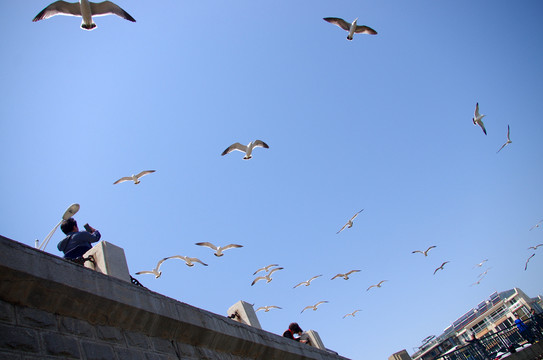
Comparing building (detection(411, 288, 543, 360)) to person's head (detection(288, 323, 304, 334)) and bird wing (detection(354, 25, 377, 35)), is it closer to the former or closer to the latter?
person's head (detection(288, 323, 304, 334))

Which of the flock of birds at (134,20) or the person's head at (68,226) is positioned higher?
the flock of birds at (134,20)

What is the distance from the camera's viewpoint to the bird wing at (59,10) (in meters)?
8.47

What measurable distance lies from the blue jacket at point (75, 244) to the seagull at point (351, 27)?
1147 cm

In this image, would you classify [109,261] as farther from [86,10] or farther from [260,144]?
[260,144]

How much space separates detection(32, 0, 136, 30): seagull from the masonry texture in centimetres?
748

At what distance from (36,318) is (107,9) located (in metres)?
8.84

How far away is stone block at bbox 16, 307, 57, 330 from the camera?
3.00 meters

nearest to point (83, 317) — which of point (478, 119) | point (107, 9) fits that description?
point (107, 9)

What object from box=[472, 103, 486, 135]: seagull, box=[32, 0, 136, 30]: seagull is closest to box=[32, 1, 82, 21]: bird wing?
box=[32, 0, 136, 30]: seagull

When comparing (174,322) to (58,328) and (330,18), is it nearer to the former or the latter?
(58,328)

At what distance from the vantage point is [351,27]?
1320 centimetres

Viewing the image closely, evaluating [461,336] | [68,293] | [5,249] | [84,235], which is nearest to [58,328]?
[68,293]

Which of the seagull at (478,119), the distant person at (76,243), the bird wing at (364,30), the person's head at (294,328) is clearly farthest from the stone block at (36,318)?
the seagull at (478,119)

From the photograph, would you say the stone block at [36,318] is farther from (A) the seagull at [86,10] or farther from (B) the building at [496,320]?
(B) the building at [496,320]
